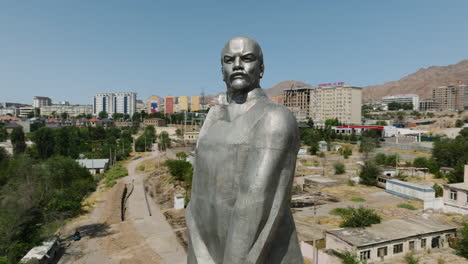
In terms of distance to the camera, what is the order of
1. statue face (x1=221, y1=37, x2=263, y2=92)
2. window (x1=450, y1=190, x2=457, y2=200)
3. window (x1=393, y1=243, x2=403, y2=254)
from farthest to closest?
1. window (x1=450, y1=190, x2=457, y2=200)
2. window (x1=393, y1=243, x2=403, y2=254)
3. statue face (x1=221, y1=37, x2=263, y2=92)

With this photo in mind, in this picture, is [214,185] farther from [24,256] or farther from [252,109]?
[24,256]

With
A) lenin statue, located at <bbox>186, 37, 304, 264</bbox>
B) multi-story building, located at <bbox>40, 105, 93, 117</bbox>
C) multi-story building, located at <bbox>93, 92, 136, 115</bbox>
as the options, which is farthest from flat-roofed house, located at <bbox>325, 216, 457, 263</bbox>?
multi-story building, located at <bbox>40, 105, 93, 117</bbox>

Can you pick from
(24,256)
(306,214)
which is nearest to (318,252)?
(306,214)

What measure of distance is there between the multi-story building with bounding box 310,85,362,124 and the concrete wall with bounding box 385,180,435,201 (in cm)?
6843

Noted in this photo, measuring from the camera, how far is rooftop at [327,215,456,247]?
619 inches

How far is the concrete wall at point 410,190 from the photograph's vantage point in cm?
2848

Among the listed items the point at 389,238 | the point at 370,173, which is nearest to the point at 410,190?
the point at 370,173

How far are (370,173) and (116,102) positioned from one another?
148 metres

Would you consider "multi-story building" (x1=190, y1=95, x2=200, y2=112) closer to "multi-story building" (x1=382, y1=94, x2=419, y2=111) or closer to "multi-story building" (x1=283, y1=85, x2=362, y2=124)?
"multi-story building" (x1=283, y1=85, x2=362, y2=124)

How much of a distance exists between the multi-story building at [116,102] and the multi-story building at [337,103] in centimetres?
9322

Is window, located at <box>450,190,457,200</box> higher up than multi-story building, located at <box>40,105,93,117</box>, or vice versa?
multi-story building, located at <box>40,105,93,117</box>

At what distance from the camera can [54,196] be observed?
24000 millimetres

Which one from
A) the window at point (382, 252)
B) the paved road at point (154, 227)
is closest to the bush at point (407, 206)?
the window at point (382, 252)

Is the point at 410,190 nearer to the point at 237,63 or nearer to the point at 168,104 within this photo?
the point at 237,63
